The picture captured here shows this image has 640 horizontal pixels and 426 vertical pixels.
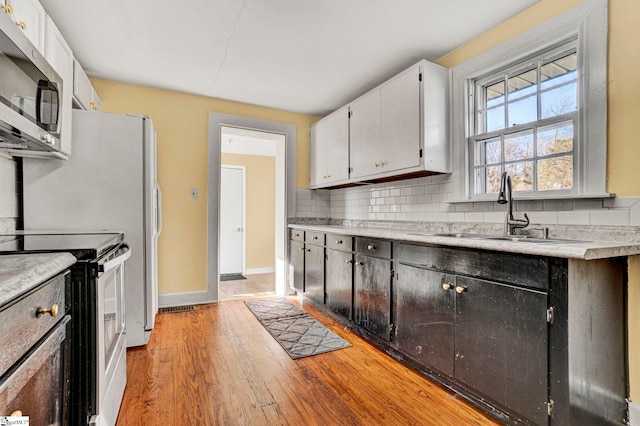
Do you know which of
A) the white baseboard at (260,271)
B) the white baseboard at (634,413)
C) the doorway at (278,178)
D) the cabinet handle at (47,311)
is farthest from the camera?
the white baseboard at (260,271)

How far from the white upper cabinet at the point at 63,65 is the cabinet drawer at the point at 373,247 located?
2181 millimetres

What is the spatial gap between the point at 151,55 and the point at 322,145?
6.62 feet

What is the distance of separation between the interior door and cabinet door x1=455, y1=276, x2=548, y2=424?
465 cm

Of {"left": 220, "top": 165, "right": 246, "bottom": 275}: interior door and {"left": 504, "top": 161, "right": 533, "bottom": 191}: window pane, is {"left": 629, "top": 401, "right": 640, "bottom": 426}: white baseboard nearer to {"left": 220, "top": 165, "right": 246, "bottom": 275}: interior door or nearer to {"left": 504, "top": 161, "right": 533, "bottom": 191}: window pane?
{"left": 504, "top": 161, "right": 533, "bottom": 191}: window pane

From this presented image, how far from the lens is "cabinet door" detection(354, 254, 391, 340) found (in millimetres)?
2342

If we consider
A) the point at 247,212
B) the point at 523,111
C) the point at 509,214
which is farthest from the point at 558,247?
the point at 247,212

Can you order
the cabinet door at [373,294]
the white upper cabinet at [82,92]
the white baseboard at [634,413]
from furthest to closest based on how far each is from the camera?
the white upper cabinet at [82,92], the cabinet door at [373,294], the white baseboard at [634,413]

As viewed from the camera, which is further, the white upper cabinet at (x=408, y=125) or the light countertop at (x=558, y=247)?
the white upper cabinet at (x=408, y=125)

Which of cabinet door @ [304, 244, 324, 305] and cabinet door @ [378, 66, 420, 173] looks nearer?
cabinet door @ [378, 66, 420, 173]

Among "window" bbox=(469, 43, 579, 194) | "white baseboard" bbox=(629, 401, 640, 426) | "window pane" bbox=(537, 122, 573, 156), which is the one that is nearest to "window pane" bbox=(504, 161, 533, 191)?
"window" bbox=(469, 43, 579, 194)

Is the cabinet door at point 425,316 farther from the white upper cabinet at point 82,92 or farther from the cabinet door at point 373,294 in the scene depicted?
the white upper cabinet at point 82,92

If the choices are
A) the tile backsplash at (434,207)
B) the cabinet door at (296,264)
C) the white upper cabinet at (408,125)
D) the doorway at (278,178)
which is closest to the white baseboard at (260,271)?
the doorway at (278,178)

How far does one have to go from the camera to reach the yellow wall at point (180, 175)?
3484 mm

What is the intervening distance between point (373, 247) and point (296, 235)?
5.25 feet
